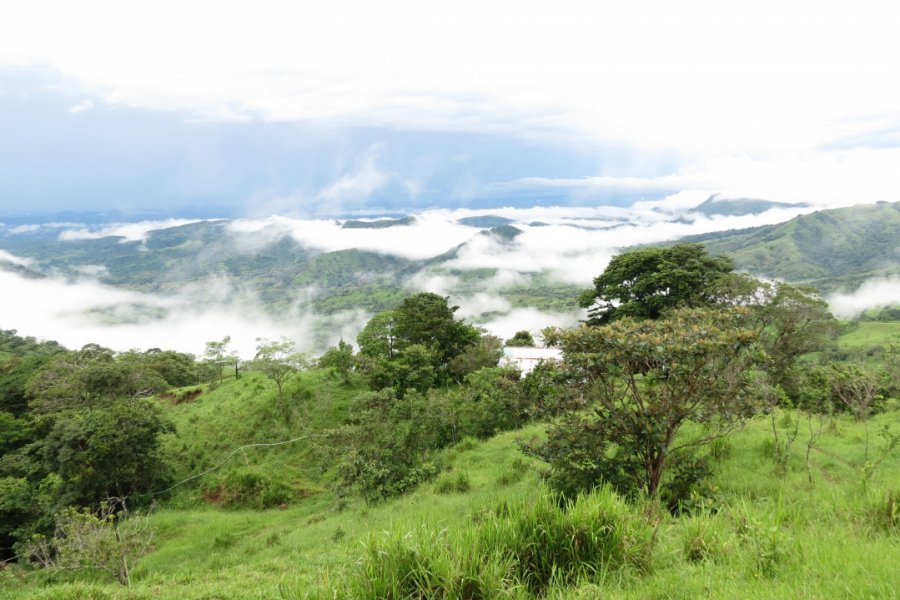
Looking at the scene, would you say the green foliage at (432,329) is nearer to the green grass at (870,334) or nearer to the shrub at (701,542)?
the shrub at (701,542)

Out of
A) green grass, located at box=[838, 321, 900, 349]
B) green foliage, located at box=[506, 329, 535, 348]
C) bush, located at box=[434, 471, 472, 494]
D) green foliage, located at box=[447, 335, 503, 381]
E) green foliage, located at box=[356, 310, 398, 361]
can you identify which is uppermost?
green foliage, located at box=[356, 310, 398, 361]

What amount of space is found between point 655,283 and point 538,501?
2969 cm

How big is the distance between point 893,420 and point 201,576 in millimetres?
18215

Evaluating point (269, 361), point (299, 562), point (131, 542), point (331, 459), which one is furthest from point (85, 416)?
point (299, 562)

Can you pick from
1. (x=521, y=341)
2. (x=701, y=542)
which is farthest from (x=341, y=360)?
(x=701, y=542)

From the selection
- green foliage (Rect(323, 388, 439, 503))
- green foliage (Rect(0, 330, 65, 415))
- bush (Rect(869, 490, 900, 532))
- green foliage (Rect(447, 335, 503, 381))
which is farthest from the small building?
green foliage (Rect(0, 330, 65, 415))

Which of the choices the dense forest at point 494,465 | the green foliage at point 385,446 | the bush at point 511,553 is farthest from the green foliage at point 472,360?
the bush at point 511,553

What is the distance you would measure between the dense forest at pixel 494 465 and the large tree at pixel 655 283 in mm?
176

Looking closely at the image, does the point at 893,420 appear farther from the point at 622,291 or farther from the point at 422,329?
the point at 422,329

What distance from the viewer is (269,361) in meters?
26.8

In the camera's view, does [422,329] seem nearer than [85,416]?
No

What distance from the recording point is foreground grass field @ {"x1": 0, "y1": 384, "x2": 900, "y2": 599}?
12.7ft

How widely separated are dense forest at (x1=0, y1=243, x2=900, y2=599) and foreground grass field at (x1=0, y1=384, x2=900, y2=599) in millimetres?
41

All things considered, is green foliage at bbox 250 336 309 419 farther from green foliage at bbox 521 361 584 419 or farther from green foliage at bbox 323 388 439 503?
green foliage at bbox 521 361 584 419
